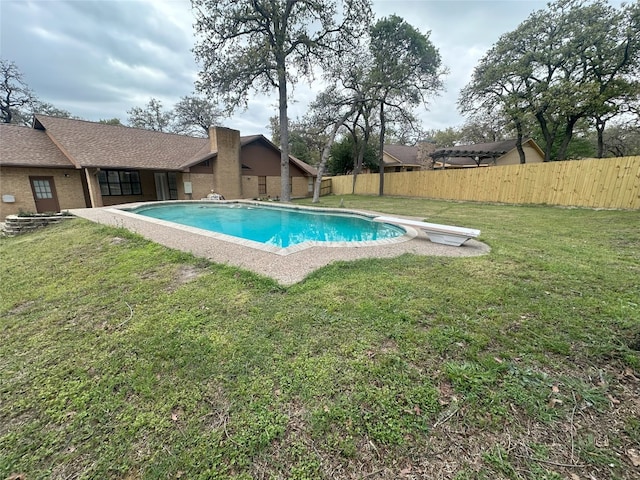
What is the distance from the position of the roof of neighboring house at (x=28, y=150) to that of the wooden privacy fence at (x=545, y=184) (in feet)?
66.3

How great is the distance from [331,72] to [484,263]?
1568 cm

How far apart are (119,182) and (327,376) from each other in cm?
1804

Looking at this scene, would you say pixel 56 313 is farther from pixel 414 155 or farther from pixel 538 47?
pixel 414 155

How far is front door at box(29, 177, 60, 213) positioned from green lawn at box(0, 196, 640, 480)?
42.1 feet

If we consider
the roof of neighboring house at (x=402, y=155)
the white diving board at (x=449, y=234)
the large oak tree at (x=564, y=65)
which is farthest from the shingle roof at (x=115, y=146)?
the large oak tree at (x=564, y=65)

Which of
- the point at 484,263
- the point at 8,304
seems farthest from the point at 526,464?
the point at 8,304

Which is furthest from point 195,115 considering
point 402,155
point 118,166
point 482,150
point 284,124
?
point 482,150

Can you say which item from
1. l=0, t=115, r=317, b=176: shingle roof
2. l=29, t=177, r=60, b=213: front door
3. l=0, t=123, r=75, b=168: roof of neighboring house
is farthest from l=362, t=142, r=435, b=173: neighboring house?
l=29, t=177, r=60, b=213: front door

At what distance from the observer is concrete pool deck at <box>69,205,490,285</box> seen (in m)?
4.10

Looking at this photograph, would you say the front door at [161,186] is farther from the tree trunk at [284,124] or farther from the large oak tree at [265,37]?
the tree trunk at [284,124]

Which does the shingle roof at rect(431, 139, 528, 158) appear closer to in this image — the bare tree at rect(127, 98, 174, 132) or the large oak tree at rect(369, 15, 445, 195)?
the large oak tree at rect(369, 15, 445, 195)

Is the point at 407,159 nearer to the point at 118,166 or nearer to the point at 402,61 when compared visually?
the point at 402,61

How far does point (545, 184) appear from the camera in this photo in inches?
→ 448

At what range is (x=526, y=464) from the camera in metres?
1.40
